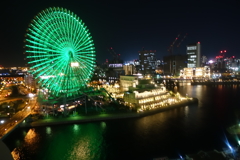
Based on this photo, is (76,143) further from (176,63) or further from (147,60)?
(147,60)

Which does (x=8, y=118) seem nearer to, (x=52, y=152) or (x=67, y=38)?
(x=52, y=152)

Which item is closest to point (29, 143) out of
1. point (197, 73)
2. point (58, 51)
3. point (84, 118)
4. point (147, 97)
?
point (84, 118)

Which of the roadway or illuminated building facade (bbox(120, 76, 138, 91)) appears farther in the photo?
illuminated building facade (bbox(120, 76, 138, 91))

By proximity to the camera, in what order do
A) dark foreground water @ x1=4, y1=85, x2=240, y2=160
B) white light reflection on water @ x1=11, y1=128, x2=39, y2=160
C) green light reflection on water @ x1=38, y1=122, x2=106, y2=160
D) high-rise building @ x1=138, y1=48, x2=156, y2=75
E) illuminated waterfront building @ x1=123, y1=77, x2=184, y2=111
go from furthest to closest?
1. high-rise building @ x1=138, y1=48, x2=156, y2=75
2. illuminated waterfront building @ x1=123, y1=77, x2=184, y2=111
3. white light reflection on water @ x1=11, y1=128, x2=39, y2=160
4. dark foreground water @ x1=4, y1=85, x2=240, y2=160
5. green light reflection on water @ x1=38, y1=122, x2=106, y2=160

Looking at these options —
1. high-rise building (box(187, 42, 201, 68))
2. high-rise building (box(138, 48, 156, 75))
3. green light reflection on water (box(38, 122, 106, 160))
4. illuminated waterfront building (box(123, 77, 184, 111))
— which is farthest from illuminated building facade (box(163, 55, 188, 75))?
green light reflection on water (box(38, 122, 106, 160))

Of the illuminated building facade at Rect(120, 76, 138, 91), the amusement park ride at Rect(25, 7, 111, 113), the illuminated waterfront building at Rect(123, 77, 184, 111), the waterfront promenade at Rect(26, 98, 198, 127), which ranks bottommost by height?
the waterfront promenade at Rect(26, 98, 198, 127)

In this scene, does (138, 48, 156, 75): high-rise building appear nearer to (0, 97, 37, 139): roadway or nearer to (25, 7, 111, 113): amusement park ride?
(25, 7, 111, 113): amusement park ride

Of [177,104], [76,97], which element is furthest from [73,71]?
[177,104]
